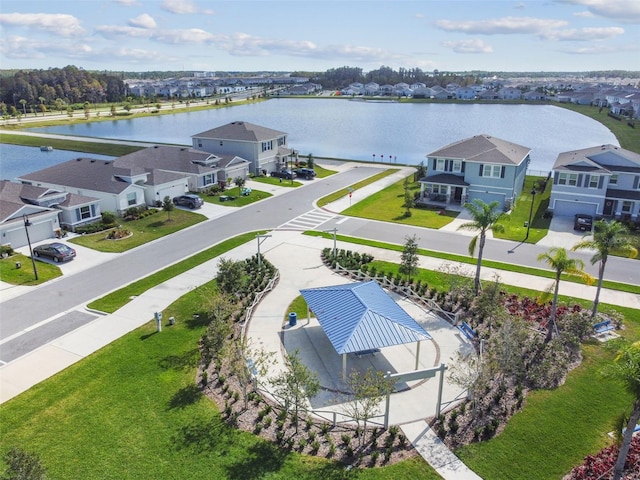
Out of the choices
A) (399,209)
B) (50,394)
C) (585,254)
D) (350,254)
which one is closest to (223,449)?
(50,394)

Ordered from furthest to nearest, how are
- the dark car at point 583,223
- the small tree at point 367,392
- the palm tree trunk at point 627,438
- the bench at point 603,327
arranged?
the dark car at point 583,223
the bench at point 603,327
the small tree at point 367,392
the palm tree trunk at point 627,438

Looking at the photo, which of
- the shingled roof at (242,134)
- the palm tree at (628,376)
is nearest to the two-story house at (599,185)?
the palm tree at (628,376)

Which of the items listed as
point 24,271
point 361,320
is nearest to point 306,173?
point 24,271

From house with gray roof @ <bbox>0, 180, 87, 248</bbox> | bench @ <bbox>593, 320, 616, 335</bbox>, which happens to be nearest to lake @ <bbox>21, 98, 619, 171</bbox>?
house with gray roof @ <bbox>0, 180, 87, 248</bbox>

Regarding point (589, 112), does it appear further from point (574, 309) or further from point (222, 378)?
point (222, 378)

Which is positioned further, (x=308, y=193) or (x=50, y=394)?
(x=308, y=193)

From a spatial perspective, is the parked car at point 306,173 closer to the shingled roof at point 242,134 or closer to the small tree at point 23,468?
the shingled roof at point 242,134

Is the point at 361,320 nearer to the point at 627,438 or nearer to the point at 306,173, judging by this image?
the point at 627,438
